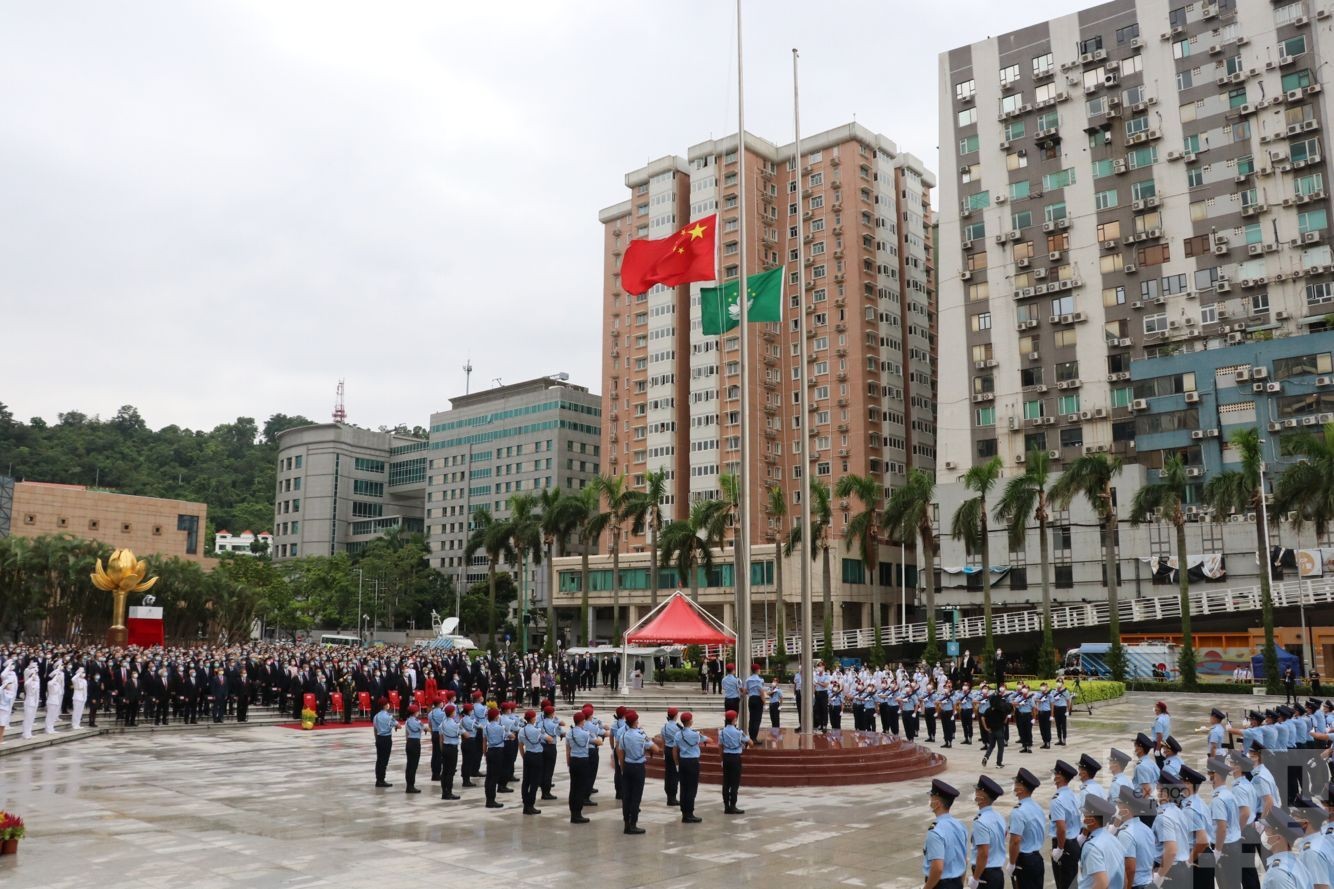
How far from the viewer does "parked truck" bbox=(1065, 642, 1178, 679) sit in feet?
155

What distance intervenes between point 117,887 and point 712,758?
1166cm

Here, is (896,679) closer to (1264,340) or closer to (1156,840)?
(1156,840)

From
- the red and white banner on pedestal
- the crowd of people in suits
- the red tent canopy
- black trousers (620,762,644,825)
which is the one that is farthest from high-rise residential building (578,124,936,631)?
black trousers (620,762,644,825)

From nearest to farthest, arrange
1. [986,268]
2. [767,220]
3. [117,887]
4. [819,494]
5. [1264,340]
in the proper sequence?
1. [117,887]
2. [819,494]
3. [1264,340]
4. [986,268]
5. [767,220]

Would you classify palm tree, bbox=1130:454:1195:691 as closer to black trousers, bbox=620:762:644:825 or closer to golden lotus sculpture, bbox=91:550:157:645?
black trousers, bbox=620:762:644:825

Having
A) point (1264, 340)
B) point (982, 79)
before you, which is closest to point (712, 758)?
point (1264, 340)

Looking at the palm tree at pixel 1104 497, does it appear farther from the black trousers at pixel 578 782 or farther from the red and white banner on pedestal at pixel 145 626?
the red and white banner on pedestal at pixel 145 626

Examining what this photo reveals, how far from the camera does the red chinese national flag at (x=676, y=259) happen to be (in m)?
22.2

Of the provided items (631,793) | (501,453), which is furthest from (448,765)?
(501,453)

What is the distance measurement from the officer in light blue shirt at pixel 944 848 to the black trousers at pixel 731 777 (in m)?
8.28

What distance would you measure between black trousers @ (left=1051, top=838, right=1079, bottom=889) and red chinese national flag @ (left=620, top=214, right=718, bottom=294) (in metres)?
14.1

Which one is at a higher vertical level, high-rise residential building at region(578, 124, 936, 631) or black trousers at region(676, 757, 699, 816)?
high-rise residential building at region(578, 124, 936, 631)

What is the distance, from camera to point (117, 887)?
11.4m

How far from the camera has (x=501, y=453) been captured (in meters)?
123
